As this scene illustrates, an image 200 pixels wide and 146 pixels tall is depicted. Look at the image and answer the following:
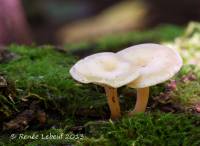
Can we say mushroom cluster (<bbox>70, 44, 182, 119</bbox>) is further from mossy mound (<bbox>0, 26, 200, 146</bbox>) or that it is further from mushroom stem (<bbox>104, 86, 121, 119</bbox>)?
mossy mound (<bbox>0, 26, 200, 146</bbox>)

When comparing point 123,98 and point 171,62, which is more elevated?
point 171,62

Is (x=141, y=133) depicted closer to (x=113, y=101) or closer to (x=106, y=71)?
(x=113, y=101)

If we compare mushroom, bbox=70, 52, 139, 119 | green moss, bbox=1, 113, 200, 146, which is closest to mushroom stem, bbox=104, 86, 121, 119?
mushroom, bbox=70, 52, 139, 119

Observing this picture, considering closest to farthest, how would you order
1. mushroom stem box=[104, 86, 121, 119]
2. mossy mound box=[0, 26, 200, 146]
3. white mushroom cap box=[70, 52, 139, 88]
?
white mushroom cap box=[70, 52, 139, 88]
mossy mound box=[0, 26, 200, 146]
mushroom stem box=[104, 86, 121, 119]

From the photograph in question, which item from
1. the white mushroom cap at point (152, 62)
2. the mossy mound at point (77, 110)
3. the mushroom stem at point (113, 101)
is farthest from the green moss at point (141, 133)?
the white mushroom cap at point (152, 62)

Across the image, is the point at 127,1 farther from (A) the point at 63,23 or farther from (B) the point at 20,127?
(B) the point at 20,127

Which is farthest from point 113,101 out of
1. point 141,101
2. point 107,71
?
point 107,71

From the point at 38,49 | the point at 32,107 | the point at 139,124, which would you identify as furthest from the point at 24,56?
the point at 139,124

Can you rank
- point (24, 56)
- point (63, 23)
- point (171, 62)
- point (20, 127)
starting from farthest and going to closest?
point (63, 23) < point (24, 56) < point (20, 127) < point (171, 62)

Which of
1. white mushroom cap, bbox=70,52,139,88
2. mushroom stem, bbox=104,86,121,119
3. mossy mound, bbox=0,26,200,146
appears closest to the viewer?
white mushroom cap, bbox=70,52,139,88
